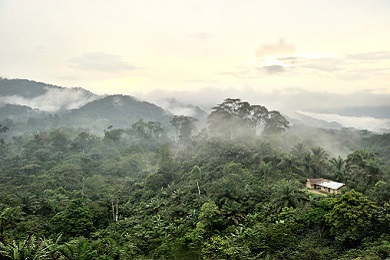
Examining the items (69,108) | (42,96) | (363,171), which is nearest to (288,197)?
(363,171)

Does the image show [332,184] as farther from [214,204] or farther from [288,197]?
[214,204]

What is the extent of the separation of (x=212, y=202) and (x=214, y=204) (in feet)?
2.30

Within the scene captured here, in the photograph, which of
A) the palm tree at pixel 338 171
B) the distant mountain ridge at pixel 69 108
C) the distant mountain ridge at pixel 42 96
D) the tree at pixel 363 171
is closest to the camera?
the tree at pixel 363 171

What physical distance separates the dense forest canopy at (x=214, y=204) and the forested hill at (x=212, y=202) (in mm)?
102

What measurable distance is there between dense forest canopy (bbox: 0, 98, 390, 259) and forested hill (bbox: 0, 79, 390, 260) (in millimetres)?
102

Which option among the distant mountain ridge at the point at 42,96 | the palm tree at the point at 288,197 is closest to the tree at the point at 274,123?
the palm tree at the point at 288,197

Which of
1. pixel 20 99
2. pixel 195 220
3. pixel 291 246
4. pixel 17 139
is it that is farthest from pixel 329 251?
pixel 20 99

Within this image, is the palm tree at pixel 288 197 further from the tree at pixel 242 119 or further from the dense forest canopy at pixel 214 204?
the tree at pixel 242 119

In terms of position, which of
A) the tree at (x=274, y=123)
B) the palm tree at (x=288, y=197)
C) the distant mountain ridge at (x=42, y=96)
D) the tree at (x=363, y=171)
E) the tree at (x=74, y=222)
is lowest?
the tree at (x=74, y=222)

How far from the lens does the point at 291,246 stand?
20.6 meters

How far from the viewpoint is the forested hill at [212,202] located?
769 inches

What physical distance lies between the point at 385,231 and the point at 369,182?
11.4m

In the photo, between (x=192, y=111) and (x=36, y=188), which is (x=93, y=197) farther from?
(x=192, y=111)

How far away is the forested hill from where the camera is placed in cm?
1953
